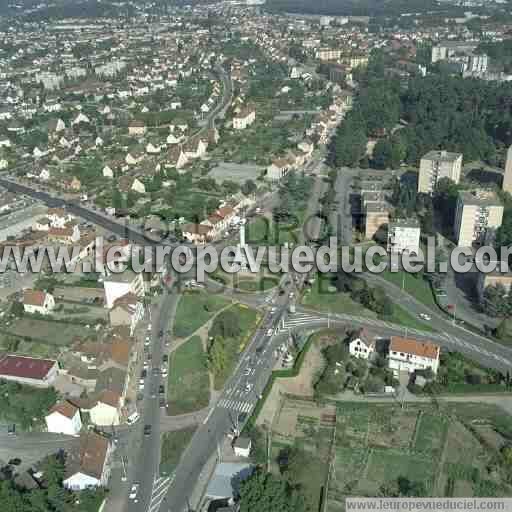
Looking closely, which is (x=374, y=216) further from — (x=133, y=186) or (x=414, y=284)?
(x=133, y=186)

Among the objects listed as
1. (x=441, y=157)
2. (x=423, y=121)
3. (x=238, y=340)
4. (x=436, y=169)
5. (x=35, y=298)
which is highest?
(x=423, y=121)

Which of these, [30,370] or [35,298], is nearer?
[30,370]

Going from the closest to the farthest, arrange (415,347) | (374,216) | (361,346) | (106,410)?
1. (106,410)
2. (415,347)
3. (361,346)
4. (374,216)

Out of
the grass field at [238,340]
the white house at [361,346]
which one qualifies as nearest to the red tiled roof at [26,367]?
the grass field at [238,340]

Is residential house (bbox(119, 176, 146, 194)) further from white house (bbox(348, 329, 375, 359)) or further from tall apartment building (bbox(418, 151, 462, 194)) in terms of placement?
white house (bbox(348, 329, 375, 359))

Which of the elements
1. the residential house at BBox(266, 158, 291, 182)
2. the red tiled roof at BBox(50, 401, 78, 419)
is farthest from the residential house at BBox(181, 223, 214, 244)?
the red tiled roof at BBox(50, 401, 78, 419)

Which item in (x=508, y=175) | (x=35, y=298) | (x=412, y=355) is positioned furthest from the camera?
(x=508, y=175)

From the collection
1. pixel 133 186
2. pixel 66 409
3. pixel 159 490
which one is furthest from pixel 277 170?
pixel 159 490
